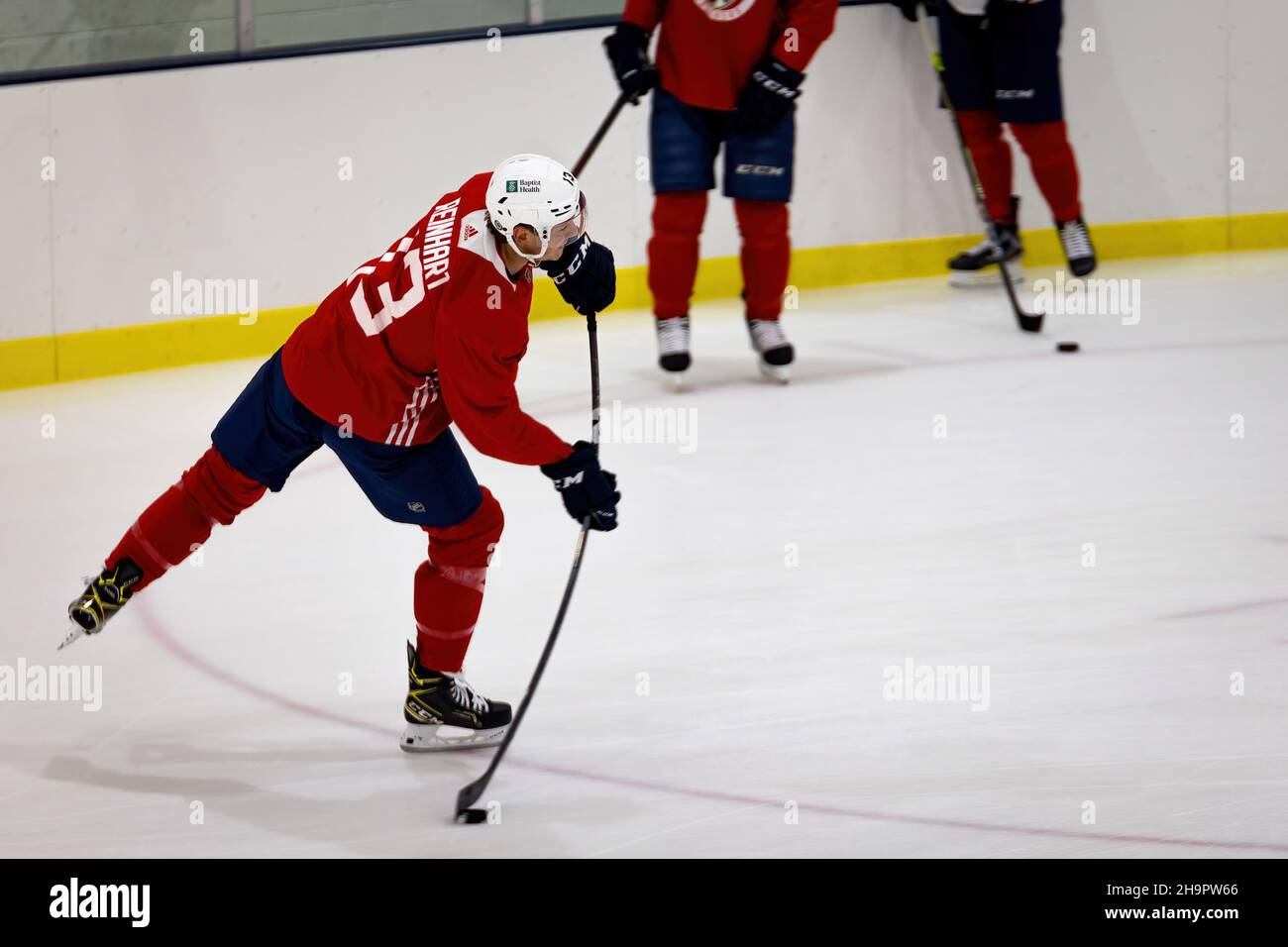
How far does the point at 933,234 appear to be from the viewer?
26.7 ft

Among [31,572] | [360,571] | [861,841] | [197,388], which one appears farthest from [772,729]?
[197,388]

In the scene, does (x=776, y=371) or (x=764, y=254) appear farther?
(x=776, y=371)

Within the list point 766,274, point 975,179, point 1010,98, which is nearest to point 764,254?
point 766,274

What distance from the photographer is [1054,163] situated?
7422 mm

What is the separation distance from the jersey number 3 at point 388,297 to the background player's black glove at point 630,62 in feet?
9.11

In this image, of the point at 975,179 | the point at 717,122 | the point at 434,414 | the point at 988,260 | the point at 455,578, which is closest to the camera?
the point at 434,414

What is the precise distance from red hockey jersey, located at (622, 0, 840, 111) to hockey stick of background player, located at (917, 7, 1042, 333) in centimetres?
117

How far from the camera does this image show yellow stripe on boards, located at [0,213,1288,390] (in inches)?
263

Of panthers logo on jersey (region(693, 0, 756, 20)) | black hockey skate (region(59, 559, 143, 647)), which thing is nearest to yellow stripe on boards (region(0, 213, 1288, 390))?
panthers logo on jersey (region(693, 0, 756, 20))

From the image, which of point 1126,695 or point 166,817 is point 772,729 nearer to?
point 1126,695

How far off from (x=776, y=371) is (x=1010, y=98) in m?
1.77

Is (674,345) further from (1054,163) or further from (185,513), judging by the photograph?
(185,513)

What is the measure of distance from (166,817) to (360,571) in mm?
1443

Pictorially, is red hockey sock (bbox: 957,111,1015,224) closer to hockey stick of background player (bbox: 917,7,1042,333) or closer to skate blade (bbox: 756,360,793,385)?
hockey stick of background player (bbox: 917,7,1042,333)
